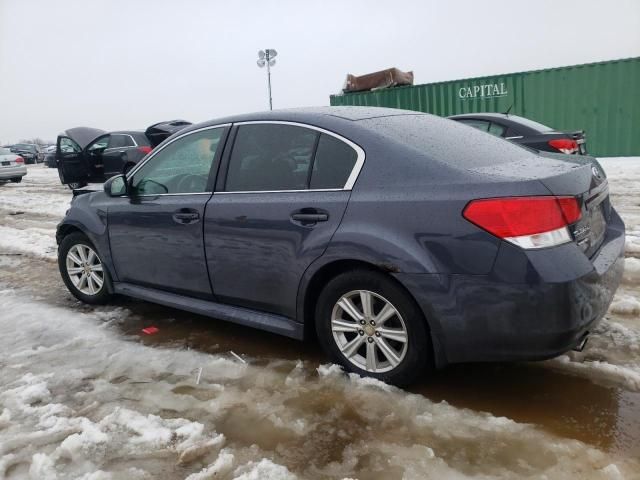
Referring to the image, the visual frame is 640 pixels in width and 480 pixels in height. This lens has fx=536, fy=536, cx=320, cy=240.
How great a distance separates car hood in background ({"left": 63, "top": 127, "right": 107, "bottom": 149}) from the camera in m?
13.4

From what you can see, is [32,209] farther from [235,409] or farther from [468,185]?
[468,185]

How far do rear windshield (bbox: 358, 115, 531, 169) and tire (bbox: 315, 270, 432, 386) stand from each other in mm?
722

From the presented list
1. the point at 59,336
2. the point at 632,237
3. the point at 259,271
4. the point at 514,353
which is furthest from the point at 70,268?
the point at 632,237

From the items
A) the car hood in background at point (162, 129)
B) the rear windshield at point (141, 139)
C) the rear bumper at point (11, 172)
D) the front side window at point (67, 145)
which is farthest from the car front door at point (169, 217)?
the rear bumper at point (11, 172)

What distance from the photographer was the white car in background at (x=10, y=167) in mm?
20172

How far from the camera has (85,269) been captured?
187 inches

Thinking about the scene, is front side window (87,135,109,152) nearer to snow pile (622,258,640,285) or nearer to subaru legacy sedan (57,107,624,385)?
subaru legacy sedan (57,107,624,385)

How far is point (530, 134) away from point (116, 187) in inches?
221

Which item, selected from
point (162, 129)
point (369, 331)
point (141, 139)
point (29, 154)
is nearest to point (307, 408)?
point (369, 331)

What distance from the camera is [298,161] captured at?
3.22m

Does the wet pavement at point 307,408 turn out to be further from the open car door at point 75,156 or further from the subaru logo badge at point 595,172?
the open car door at point 75,156

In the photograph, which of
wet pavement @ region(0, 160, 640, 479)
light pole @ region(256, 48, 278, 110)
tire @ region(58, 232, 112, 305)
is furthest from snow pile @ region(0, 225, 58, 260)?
light pole @ region(256, 48, 278, 110)

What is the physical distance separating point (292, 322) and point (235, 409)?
620mm

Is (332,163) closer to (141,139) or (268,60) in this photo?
(141,139)
